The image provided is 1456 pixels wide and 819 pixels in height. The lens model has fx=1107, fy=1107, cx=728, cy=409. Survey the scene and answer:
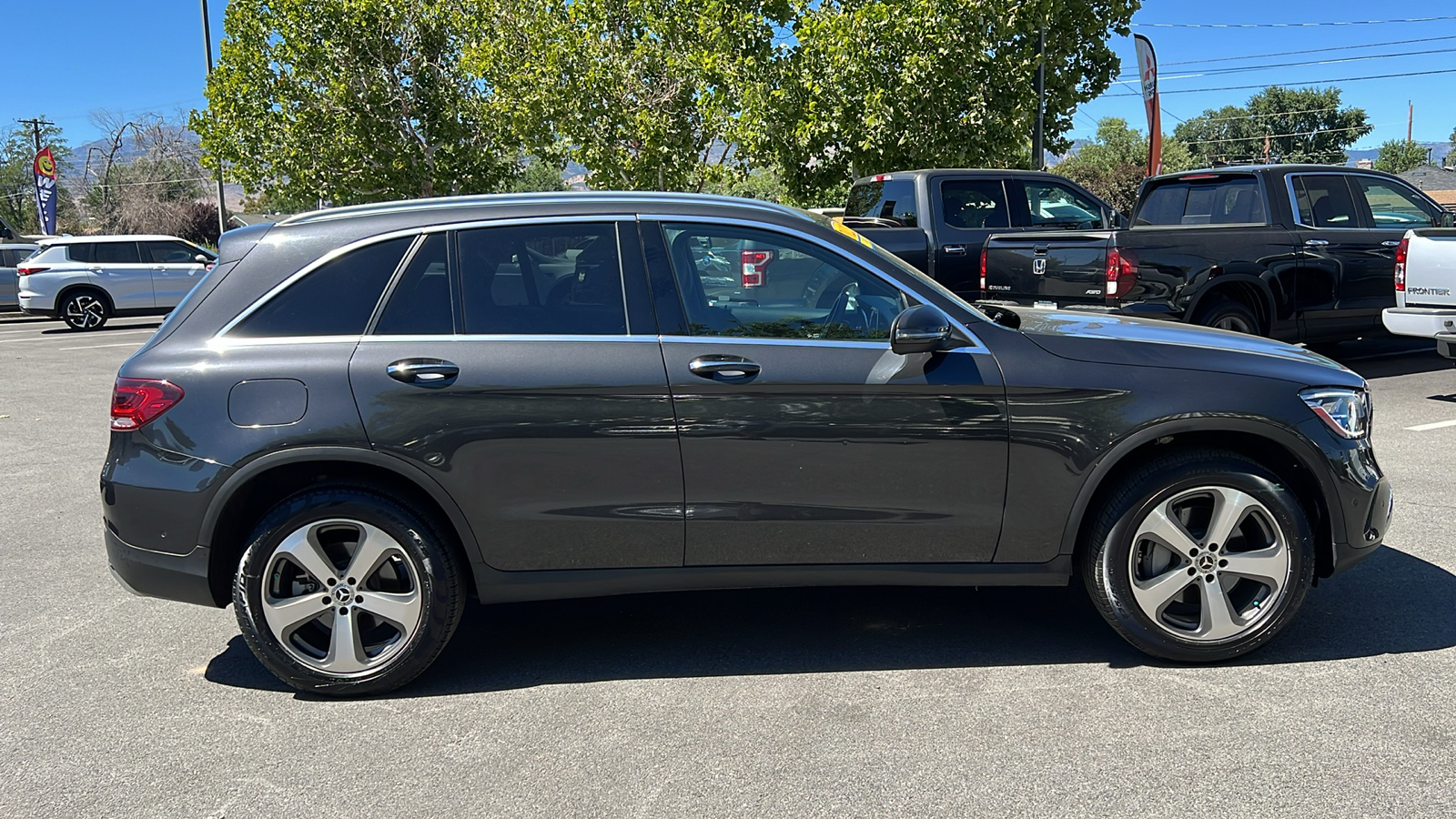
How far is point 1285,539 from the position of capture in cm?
398

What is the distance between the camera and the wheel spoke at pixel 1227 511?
396 centimetres

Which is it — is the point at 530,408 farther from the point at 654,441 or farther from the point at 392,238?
the point at 392,238

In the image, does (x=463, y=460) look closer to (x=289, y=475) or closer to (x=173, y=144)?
(x=289, y=475)

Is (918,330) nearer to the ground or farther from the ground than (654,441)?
farther from the ground

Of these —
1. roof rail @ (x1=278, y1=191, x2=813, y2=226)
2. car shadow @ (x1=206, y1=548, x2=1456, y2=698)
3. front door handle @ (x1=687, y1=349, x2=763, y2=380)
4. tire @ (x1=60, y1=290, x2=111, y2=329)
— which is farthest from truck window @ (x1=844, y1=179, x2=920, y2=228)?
tire @ (x1=60, y1=290, x2=111, y2=329)

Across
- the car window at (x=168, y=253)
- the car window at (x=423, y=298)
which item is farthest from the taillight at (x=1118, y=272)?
the car window at (x=168, y=253)

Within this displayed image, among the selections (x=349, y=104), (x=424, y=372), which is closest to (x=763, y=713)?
(x=424, y=372)

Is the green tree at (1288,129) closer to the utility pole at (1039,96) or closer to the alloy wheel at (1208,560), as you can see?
the utility pole at (1039,96)

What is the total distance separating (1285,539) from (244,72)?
35893mm

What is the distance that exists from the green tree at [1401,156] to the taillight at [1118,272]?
3784 inches

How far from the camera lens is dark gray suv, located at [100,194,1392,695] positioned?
12.7 ft

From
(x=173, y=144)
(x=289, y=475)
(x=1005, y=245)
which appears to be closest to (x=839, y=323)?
(x=289, y=475)

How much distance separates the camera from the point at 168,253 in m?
22.6

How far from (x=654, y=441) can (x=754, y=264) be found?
0.77 m
